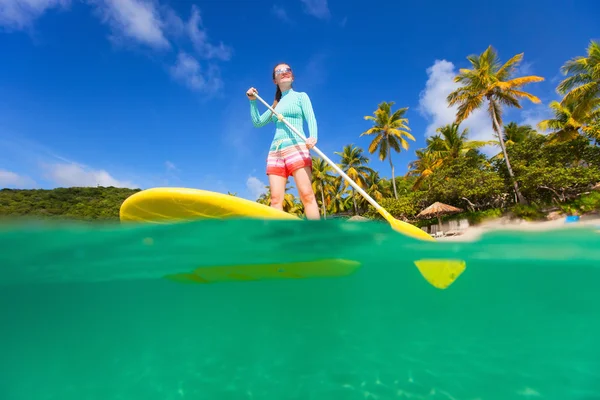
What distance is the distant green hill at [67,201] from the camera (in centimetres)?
2524

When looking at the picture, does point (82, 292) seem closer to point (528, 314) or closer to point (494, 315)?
point (494, 315)

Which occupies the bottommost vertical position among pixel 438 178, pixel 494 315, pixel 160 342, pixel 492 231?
pixel 160 342

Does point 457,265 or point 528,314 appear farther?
point 528,314

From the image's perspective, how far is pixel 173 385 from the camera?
7168 mm

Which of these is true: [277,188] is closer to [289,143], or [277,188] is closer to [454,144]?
[289,143]

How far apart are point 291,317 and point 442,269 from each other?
6.63 m

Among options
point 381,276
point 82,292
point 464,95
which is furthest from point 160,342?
point 464,95

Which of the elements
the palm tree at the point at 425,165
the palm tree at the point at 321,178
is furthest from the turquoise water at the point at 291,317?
the palm tree at the point at 321,178

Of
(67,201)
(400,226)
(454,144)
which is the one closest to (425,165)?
(454,144)

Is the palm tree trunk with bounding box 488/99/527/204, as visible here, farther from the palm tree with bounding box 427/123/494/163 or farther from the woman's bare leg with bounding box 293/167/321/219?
the woman's bare leg with bounding box 293/167/321/219

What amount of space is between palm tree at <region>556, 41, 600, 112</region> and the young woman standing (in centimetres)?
2127

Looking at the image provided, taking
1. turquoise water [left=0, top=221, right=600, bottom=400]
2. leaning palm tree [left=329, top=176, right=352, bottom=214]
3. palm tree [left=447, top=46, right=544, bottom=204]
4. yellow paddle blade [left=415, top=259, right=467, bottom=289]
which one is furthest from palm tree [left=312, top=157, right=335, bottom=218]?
yellow paddle blade [left=415, top=259, right=467, bottom=289]

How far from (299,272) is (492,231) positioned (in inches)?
165

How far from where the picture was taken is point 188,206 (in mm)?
4332
